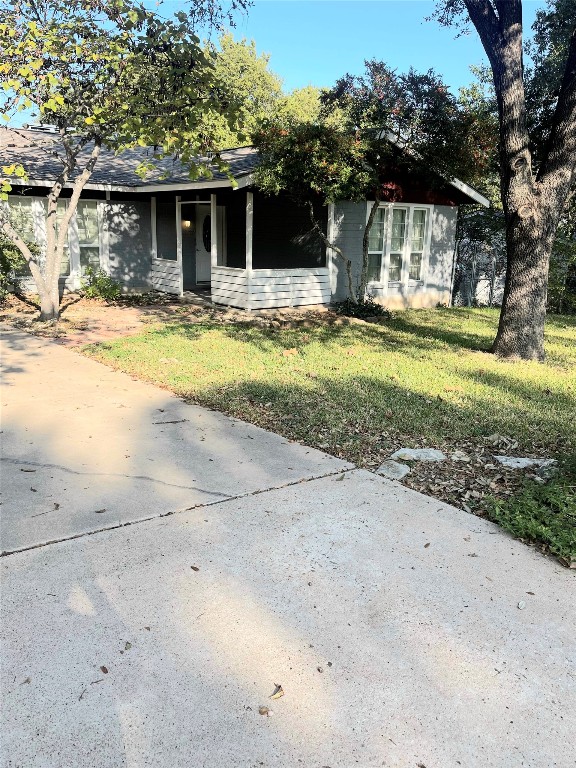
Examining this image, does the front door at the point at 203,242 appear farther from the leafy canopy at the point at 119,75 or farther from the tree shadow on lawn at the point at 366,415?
the tree shadow on lawn at the point at 366,415

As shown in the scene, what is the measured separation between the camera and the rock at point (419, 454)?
456 cm

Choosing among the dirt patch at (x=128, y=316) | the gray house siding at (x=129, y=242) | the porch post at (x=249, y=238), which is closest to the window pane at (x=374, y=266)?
the dirt patch at (x=128, y=316)

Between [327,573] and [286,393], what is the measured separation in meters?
3.35

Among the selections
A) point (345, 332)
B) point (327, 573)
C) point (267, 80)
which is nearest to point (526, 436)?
point (327, 573)

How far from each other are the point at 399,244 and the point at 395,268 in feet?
1.90

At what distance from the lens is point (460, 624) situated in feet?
8.57

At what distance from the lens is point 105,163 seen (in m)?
15.2

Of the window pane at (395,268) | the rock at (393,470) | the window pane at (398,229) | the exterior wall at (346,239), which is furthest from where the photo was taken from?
the window pane at (395,268)

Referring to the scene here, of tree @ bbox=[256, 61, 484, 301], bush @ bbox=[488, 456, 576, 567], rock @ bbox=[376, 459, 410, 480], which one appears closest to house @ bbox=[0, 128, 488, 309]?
tree @ bbox=[256, 61, 484, 301]

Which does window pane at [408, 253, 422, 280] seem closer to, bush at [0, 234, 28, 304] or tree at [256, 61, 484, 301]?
tree at [256, 61, 484, 301]

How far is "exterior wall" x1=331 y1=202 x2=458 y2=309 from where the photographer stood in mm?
13555

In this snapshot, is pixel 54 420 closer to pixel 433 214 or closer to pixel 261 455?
pixel 261 455

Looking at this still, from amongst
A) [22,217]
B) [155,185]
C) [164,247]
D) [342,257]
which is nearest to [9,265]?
[22,217]

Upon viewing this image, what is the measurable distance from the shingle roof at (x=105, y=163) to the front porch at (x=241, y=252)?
59 cm
